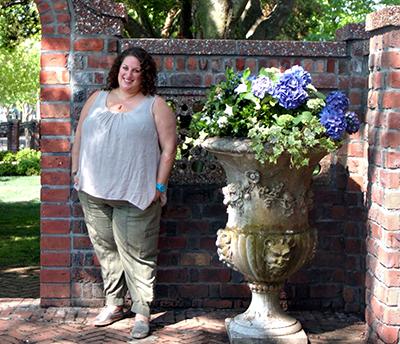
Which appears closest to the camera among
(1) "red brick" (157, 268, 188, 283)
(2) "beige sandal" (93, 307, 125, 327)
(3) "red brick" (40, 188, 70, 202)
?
(2) "beige sandal" (93, 307, 125, 327)

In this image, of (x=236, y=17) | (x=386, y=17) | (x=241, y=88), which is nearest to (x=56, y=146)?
(x=241, y=88)

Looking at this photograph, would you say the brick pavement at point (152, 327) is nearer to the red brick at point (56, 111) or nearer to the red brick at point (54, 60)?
the red brick at point (56, 111)

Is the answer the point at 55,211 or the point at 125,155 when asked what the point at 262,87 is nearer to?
the point at 125,155

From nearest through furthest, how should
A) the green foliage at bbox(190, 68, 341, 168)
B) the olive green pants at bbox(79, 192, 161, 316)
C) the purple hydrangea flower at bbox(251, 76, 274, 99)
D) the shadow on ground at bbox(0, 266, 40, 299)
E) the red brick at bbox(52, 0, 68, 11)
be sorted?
the green foliage at bbox(190, 68, 341, 168), the purple hydrangea flower at bbox(251, 76, 274, 99), the olive green pants at bbox(79, 192, 161, 316), the red brick at bbox(52, 0, 68, 11), the shadow on ground at bbox(0, 266, 40, 299)

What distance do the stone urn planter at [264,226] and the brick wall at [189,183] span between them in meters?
0.77

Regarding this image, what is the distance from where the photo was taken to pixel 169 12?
11180 millimetres

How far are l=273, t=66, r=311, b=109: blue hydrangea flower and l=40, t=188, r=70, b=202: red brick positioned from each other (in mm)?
1758

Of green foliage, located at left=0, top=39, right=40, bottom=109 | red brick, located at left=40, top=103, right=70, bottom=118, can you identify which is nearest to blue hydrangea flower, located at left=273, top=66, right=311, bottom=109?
red brick, located at left=40, top=103, right=70, bottom=118

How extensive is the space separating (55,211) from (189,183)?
3.04 feet

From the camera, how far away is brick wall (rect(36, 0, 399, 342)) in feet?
16.6

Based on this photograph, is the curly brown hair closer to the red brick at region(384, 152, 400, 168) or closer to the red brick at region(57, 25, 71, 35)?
the red brick at region(57, 25, 71, 35)

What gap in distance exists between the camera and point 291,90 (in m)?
4.07

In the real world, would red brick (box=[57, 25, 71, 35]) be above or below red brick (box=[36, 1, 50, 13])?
below

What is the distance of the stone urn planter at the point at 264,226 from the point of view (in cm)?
420
